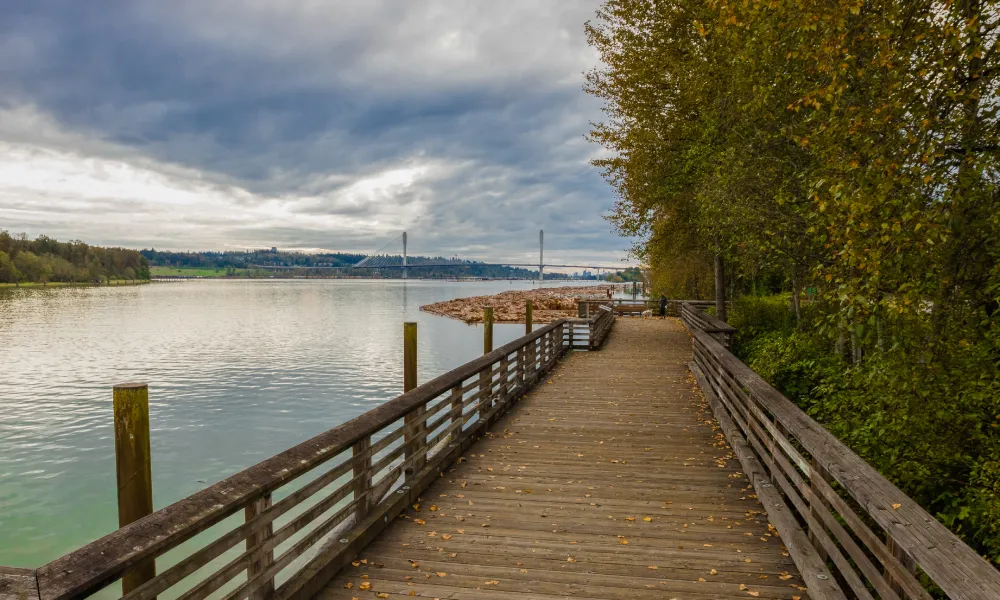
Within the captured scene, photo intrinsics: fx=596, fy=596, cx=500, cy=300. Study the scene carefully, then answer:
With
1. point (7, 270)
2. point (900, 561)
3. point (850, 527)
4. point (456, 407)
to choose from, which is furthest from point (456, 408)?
point (7, 270)

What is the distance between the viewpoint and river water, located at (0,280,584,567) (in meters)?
12.9

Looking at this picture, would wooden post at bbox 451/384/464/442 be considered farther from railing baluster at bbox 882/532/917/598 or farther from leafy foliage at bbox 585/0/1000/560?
railing baluster at bbox 882/532/917/598

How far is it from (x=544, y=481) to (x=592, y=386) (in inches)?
260

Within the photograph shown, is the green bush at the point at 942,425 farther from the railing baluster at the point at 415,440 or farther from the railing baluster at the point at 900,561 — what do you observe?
the railing baluster at the point at 415,440

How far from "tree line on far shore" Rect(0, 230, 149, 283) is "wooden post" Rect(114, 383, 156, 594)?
14400 cm

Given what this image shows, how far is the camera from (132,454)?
4453mm

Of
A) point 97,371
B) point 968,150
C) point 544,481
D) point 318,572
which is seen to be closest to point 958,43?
point 968,150

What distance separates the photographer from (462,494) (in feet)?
20.4

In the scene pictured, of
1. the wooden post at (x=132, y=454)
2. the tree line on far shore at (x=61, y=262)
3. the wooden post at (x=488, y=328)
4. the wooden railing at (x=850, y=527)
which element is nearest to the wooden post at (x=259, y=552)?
the wooden post at (x=132, y=454)

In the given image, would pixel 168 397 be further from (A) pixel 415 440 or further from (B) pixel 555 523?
(B) pixel 555 523

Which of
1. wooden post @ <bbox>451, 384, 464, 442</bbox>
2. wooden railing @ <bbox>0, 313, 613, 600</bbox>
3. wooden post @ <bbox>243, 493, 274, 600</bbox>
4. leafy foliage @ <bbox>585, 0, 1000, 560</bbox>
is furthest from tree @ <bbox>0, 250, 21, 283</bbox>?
leafy foliage @ <bbox>585, 0, 1000, 560</bbox>

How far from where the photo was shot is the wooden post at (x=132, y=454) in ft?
14.4

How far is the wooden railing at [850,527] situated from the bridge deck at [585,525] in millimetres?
231

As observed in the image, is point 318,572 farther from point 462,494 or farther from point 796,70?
point 796,70
